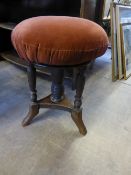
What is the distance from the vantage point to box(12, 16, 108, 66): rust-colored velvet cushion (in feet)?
2.51

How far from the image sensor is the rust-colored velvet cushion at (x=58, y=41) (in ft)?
2.51

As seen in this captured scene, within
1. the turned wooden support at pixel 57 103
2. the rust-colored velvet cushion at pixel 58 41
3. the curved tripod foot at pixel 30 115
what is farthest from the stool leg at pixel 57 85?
the rust-colored velvet cushion at pixel 58 41

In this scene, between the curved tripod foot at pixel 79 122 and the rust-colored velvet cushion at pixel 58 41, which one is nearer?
the rust-colored velvet cushion at pixel 58 41

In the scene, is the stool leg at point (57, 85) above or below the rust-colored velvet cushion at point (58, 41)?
below

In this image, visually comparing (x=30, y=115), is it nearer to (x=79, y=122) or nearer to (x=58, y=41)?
(x=79, y=122)

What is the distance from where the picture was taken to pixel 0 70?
188 centimetres

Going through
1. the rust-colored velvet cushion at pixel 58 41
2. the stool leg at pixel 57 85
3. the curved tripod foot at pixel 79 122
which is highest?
the rust-colored velvet cushion at pixel 58 41

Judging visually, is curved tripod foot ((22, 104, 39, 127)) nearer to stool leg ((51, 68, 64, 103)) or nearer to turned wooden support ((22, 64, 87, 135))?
turned wooden support ((22, 64, 87, 135))

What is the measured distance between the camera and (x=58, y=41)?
0.76 m

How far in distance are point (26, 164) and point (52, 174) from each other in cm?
14

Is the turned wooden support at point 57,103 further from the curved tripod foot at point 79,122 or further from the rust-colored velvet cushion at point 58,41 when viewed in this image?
the rust-colored velvet cushion at point 58,41

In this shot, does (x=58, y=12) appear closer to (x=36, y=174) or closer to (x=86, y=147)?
(x=86, y=147)

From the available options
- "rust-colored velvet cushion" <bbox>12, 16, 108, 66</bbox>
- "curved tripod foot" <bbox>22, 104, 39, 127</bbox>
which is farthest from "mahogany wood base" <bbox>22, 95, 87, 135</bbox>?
"rust-colored velvet cushion" <bbox>12, 16, 108, 66</bbox>

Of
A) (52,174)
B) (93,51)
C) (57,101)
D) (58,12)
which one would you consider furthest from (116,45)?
(52,174)
